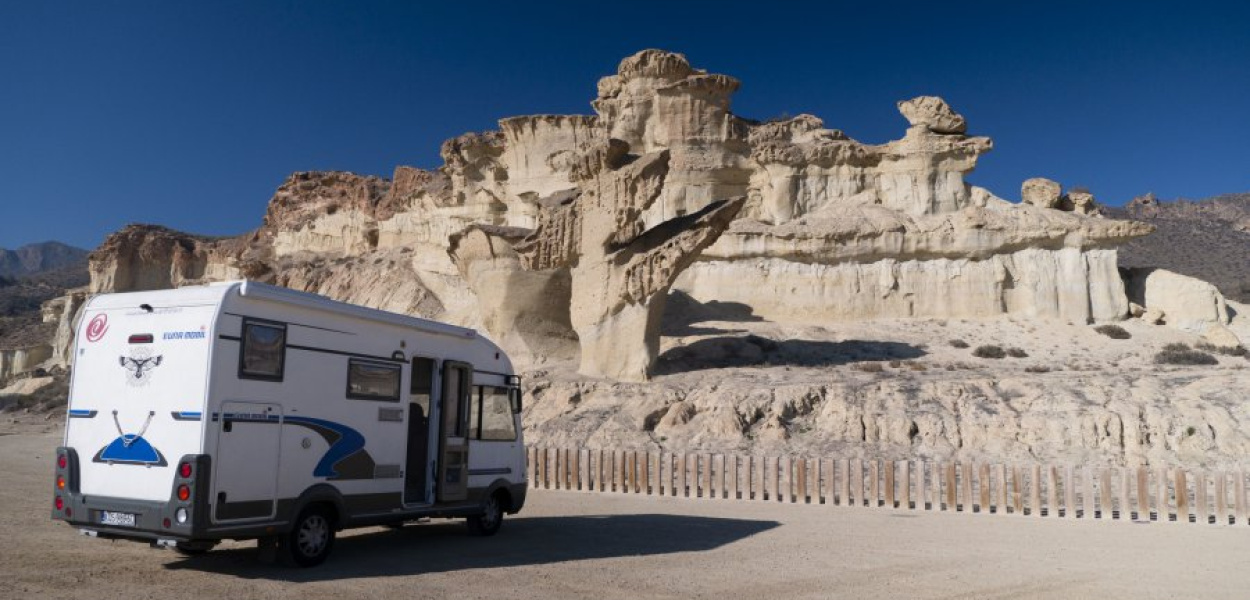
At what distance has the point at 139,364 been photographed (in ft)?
27.5

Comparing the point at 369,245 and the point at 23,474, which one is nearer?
the point at 23,474

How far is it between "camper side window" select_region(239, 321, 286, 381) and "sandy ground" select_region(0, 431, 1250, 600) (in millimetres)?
2164

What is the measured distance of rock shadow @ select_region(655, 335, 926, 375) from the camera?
3047 centimetres

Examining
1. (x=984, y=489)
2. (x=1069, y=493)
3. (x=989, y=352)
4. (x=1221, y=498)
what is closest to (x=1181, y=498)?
(x=1221, y=498)

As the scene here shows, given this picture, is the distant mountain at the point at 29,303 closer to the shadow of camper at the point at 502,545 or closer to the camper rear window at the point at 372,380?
the shadow of camper at the point at 502,545

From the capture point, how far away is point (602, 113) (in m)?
51.7

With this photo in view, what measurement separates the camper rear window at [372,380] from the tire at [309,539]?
4.68 feet

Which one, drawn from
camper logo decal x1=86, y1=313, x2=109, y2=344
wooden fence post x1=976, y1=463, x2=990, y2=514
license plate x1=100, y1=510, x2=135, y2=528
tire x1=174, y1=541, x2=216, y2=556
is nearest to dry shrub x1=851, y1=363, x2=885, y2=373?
wooden fence post x1=976, y1=463, x2=990, y2=514

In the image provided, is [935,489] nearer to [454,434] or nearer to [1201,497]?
[1201,497]

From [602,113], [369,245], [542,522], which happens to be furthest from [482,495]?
[369,245]

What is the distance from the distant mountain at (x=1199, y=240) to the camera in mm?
68062

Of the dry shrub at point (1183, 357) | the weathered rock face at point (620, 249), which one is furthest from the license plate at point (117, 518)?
the dry shrub at point (1183, 357)

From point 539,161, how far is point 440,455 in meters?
46.7

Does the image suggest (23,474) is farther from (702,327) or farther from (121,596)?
(702,327)
